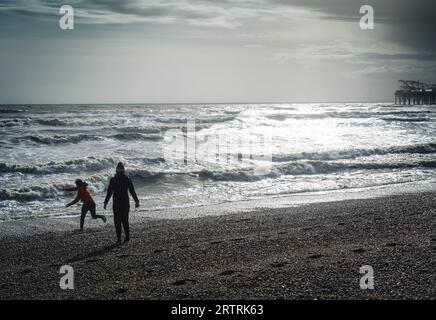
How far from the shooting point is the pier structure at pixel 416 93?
102 m

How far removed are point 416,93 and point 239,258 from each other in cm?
11039

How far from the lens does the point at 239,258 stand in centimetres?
809

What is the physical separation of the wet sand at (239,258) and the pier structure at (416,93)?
100m

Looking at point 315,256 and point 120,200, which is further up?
point 120,200

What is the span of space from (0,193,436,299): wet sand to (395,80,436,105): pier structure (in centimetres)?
10045

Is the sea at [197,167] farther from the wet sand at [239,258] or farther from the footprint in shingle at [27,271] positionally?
the footprint in shingle at [27,271]

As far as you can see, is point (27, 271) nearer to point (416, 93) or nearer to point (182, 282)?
point (182, 282)

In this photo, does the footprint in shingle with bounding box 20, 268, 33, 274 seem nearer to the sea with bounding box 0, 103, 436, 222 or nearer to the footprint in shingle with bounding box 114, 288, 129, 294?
the footprint in shingle with bounding box 114, 288, 129, 294

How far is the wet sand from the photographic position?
6371 millimetres

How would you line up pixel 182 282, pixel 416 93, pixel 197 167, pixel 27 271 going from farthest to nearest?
1. pixel 416 93
2. pixel 197 167
3. pixel 27 271
4. pixel 182 282

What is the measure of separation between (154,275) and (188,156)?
64.6 feet

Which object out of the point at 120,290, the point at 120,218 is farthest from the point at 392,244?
the point at 120,218
